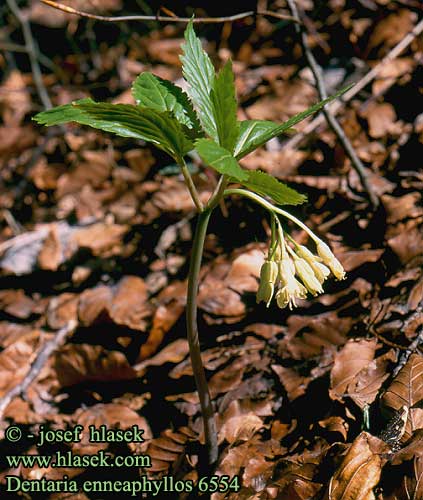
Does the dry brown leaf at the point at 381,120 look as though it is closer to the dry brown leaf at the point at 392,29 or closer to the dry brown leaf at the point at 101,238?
the dry brown leaf at the point at 392,29

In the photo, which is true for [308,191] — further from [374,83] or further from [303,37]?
[374,83]

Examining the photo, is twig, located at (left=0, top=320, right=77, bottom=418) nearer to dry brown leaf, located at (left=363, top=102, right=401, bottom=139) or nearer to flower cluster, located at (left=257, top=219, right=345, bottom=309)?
flower cluster, located at (left=257, top=219, right=345, bottom=309)

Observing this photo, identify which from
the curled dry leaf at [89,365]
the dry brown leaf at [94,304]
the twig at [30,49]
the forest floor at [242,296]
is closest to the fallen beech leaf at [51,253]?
the forest floor at [242,296]

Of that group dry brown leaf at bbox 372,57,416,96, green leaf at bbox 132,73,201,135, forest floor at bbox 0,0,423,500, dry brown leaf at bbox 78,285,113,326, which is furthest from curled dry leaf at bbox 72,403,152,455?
dry brown leaf at bbox 372,57,416,96

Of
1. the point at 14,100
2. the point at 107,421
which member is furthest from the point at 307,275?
the point at 14,100

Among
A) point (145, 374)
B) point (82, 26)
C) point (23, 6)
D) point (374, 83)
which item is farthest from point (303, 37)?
point (23, 6)

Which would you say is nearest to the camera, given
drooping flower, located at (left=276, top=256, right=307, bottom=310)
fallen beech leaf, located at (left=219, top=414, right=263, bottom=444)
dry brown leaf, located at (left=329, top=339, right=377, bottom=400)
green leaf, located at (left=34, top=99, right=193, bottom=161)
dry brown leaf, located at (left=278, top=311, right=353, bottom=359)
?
green leaf, located at (left=34, top=99, right=193, bottom=161)

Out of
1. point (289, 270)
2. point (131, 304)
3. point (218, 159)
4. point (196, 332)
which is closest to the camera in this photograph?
point (218, 159)

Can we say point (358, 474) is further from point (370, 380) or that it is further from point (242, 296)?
point (242, 296)
